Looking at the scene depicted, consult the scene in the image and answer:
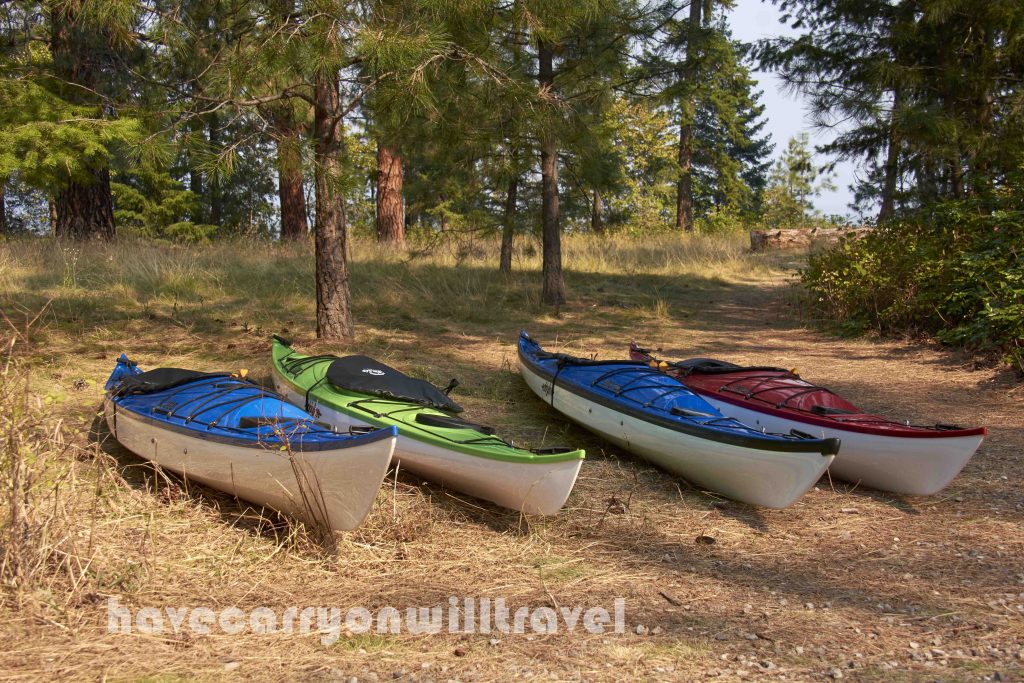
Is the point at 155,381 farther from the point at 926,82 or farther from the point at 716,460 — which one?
the point at 926,82

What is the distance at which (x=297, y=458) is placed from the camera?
3.93 meters

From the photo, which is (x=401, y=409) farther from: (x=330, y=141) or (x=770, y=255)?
(x=770, y=255)

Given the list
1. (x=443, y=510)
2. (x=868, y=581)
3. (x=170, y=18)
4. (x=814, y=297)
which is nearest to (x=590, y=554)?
(x=443, y=510)

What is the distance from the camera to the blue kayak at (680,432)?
177 inches

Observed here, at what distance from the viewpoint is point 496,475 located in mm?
4414

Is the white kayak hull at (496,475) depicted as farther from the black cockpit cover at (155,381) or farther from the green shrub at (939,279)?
the green shrub at (939,279)

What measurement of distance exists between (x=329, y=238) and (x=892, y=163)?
27.0ft

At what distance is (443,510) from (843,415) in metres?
2.79

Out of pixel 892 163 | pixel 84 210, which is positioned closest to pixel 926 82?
pixel 892 163

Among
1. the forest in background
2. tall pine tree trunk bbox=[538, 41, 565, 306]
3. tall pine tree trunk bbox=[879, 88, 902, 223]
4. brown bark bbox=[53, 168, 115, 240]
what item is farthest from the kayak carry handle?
brown bark bbox=[53, 168, 115, 240]

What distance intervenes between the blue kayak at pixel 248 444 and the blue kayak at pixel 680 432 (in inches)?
85.0

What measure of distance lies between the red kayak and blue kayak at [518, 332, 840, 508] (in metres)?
0.35

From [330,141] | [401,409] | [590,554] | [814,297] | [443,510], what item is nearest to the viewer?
[590,554]

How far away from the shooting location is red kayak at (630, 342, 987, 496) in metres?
4.72
